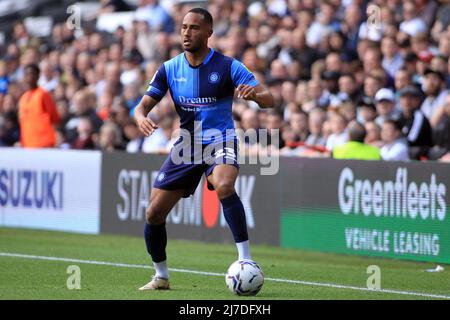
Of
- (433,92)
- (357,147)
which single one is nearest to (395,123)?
(357,147)

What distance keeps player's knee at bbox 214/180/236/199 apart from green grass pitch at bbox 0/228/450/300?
2.89 ft

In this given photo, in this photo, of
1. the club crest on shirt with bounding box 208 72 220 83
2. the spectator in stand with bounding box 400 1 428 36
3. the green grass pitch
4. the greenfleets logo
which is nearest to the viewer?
the green grass pitch

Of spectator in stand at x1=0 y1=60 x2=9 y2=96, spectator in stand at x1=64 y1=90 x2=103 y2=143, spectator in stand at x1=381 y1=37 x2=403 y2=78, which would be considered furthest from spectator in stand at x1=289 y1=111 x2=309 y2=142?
spectator in stand at x1=0 y1=60 x2=9 y2=96

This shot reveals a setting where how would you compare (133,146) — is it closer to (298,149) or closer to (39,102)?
(39,102)

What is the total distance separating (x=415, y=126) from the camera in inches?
615

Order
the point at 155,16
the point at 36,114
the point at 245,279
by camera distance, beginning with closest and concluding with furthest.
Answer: the point at 245,279
the point at 36,114
the point at 155,16

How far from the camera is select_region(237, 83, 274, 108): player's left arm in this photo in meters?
9.74

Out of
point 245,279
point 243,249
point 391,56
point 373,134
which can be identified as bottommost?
point 245,279

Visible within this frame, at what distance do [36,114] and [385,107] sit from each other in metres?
6.35

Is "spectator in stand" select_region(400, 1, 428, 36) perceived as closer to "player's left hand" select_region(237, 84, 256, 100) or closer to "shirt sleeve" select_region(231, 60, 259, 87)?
"shirt sleeve" select_region(231, 60, 259, 87)

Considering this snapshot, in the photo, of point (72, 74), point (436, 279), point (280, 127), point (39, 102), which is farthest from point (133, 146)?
point (436, 279)

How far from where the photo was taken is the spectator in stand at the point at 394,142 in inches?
601

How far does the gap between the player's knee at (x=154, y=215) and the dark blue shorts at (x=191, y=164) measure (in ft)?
0.68

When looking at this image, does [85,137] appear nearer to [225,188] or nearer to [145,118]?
[145,118]
